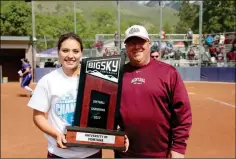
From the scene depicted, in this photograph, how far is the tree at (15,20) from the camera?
50.3 meters

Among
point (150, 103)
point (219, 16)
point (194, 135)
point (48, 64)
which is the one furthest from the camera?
point (219, 16)

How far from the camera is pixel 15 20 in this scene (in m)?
50.6

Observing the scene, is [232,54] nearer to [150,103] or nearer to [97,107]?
[150,103]

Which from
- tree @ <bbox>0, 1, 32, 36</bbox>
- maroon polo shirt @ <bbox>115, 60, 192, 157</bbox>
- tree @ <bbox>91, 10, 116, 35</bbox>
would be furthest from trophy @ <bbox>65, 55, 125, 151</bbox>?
tree @ <bbox>91, 10, 116, 35</bbox>

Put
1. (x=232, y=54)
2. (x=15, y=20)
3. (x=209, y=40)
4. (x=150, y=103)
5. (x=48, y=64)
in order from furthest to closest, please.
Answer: (x=15, y=20)
(x=48, y=64)
(x=209, y=40)
(x=232, y=54)
(x=150, y=103)

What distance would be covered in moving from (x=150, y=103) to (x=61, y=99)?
0.64 metres

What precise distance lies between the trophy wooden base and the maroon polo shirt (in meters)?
0.25

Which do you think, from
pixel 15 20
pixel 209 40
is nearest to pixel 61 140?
pixel 209 40

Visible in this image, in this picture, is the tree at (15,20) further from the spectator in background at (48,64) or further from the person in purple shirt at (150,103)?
the person in purple shirt at (150,103)

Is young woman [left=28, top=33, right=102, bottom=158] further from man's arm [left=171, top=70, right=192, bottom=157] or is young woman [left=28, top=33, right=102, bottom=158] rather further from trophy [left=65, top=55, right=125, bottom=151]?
man's arm [left=171, top=70, right=192, bottom=157]

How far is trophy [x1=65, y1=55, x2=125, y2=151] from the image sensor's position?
2.46 m

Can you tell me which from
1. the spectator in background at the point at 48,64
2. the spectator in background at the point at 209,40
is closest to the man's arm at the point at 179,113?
the spectator in background at the point at 209,40

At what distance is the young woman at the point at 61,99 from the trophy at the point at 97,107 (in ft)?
0.30

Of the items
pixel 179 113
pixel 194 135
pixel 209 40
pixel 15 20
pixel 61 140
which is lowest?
pixel 194 135
